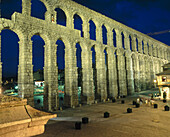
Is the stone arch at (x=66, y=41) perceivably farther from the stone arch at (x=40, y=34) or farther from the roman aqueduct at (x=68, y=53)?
the stone arch at (x=40, y=34)

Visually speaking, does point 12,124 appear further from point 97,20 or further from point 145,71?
point 145,71

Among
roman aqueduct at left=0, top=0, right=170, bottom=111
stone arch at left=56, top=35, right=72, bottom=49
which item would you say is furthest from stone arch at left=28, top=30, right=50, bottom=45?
stone arch at left=56, top=35, right=72, bottom=49

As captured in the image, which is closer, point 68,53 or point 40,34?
point 40,34

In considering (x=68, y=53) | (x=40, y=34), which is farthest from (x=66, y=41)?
(x=40, y=34)

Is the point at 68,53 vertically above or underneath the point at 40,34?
underneath

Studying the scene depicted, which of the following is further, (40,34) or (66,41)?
(66,41)

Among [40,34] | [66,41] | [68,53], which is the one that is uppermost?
[40,34]

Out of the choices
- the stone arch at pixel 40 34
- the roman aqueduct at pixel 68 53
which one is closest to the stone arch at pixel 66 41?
the roman aqueduct at pixel 68 53

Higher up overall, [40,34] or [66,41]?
[40,34]

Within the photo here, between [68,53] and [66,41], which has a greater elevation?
[66,41]

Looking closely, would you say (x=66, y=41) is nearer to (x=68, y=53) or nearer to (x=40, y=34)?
(x=68, y=53)

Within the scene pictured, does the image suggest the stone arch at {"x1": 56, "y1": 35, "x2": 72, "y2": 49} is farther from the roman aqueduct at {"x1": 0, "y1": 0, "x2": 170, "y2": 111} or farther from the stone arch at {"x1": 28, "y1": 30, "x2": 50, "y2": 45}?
the stone arch at {"x1": 28, "y1": 30, "x2": 50, "y2": 45}

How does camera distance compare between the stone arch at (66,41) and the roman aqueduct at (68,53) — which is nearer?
the roman aqueduct at (68,53)

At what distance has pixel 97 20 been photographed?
3147cm
